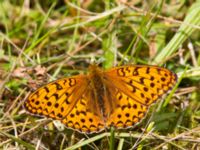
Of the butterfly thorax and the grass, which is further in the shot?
the grass

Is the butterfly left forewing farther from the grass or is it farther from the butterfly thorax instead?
the grass

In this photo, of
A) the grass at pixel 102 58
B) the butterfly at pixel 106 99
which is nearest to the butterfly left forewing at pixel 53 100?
the butterfly at pixel 106 99

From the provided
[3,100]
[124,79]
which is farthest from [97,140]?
[3,100]

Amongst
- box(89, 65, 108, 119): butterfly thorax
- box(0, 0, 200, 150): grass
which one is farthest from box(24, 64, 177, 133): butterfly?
box(0, 0, 200, 150): grass

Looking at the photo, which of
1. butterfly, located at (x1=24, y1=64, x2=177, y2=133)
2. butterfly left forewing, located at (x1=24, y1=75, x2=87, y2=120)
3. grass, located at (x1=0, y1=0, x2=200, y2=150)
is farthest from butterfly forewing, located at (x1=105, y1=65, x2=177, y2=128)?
butterfly left forewing, located at (x1=24, y1=75, x2=87, y2=120)

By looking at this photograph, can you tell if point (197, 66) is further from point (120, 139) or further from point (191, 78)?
point (120, 139)

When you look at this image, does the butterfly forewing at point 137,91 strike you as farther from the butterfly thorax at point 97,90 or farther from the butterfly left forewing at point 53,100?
the butterfly left forewing at point 53,100

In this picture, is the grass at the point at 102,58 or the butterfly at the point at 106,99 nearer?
the butterfly at the point at 106,99
